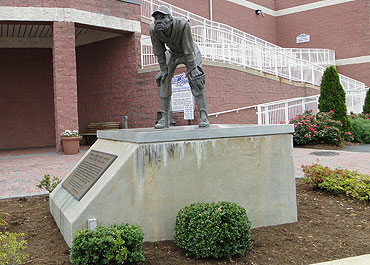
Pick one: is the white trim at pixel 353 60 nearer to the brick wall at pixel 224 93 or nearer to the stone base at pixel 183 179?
the brick wall at pixel 224 93

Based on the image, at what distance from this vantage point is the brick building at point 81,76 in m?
13.0

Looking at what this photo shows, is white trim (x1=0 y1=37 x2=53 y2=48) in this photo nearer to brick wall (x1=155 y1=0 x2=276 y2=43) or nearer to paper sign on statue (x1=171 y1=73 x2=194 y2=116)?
paper sign on statue (x1=171 y1=73 x2=194 y2=116)

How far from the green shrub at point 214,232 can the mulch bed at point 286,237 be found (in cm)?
10

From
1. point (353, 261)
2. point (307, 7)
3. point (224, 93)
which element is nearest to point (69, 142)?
point (224, 93)

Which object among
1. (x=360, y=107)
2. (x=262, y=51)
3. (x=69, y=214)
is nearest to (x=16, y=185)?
(x=69, y=214)

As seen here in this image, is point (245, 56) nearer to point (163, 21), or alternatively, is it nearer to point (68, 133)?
point (68, 133)

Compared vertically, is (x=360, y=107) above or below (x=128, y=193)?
above

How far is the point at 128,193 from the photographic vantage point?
396cm

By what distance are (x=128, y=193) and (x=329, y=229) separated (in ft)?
7.88

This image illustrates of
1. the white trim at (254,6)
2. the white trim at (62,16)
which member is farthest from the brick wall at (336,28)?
the white trim at (62,16)

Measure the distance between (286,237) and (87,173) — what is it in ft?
8.24

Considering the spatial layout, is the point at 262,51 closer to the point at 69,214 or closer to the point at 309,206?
the point at 309,206

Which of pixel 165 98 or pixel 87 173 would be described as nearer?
pixel 87 173

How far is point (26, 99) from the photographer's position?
54.4 feet
